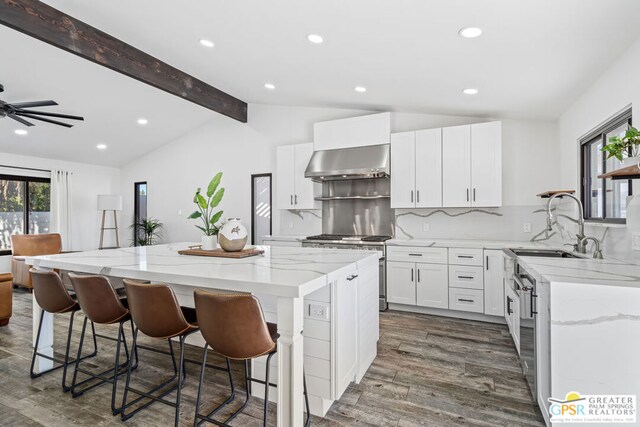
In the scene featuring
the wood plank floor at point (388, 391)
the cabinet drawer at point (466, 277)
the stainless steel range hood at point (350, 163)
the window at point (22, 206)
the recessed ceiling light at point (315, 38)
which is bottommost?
the wood plank floor at point (388, 391)

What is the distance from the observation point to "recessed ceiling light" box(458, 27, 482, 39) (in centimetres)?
228

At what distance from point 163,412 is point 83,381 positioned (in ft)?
2.68

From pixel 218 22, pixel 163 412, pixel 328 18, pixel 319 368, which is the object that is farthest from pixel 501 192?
pixel 163 412

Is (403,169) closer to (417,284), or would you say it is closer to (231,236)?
(417,284)

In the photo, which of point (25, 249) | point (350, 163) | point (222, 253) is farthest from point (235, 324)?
point (25, 249)

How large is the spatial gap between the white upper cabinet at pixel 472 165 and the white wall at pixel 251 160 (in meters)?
0.44

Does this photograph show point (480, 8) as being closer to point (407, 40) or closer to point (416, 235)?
point (407, 40)

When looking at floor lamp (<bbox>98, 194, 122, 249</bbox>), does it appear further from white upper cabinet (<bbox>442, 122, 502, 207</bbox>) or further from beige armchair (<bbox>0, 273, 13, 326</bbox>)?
white upper cabinet (<bbox>442, 122, 502, 207</bbox>)

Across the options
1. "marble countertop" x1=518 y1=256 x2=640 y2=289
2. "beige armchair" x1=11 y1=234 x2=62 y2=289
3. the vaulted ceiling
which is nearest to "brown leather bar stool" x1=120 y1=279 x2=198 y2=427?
"marble countertop" x1=518 y1=256 x2=640 y2=289

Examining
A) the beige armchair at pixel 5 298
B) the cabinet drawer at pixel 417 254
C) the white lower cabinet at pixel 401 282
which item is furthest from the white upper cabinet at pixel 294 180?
the beige armchair at pixel 5 298

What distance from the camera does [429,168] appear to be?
13.9ft

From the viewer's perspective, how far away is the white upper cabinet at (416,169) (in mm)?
4180

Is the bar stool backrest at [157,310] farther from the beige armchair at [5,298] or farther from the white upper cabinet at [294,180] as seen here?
the white upper cabinet at [294,180]

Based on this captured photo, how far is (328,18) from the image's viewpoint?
98.7 inches
